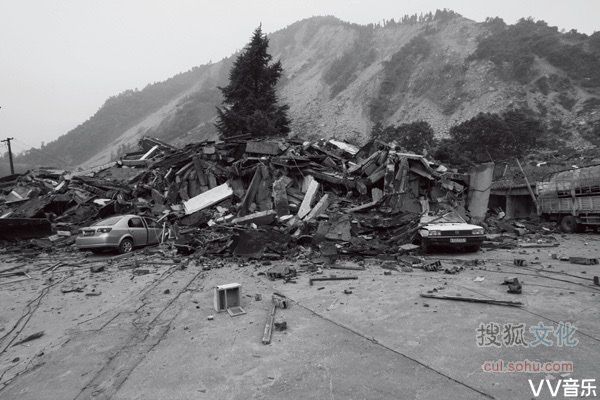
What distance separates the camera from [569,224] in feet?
47.8

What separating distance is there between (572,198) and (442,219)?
264 inches

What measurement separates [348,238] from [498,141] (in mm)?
23986

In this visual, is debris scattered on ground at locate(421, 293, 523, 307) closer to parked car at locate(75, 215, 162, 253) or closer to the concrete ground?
the concrete ground

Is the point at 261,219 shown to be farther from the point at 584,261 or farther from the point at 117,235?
the point at 584,261

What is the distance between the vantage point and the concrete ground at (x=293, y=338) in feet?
12.0

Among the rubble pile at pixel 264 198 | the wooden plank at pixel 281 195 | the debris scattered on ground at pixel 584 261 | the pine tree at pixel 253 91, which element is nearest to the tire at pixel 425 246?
the rubble pile at pixel 264 198

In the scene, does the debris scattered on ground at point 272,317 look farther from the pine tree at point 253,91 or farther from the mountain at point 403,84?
the mountain at point 403,84

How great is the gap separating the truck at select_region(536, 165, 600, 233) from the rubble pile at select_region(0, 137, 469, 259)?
3194 mm

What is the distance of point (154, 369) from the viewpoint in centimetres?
407

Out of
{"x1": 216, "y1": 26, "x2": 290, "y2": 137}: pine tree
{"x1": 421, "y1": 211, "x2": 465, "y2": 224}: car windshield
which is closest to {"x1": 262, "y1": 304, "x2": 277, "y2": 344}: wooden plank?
{"x1": 421, "y1": 211, "x2": 465, "y2": 224}: car windshield

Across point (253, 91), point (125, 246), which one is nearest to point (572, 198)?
point (125, 246)

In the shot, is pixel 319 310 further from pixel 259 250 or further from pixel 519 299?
pixel 259 250

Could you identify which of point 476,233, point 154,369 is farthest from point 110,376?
point 476,233

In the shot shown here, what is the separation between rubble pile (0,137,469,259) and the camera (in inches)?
455
